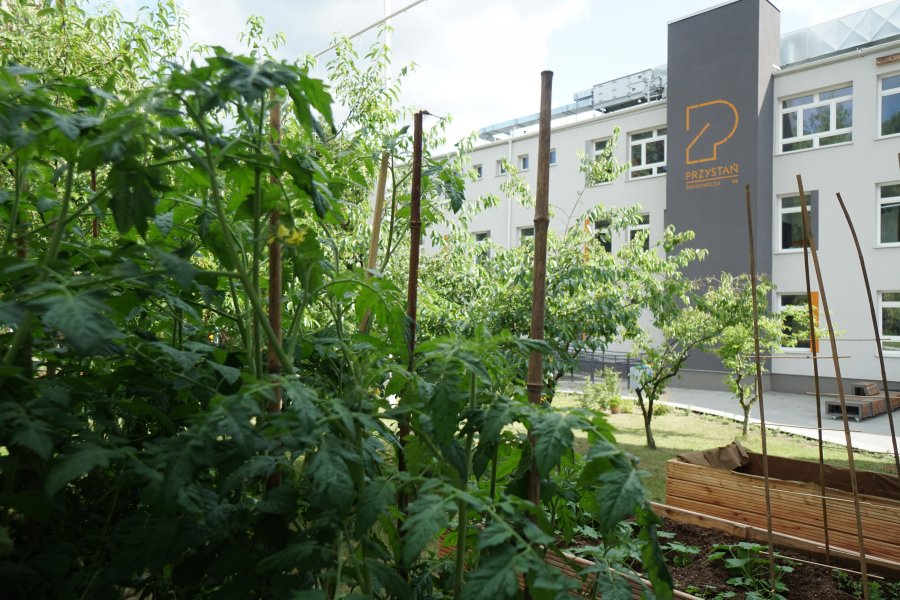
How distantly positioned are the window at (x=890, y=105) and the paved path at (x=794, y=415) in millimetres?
6775

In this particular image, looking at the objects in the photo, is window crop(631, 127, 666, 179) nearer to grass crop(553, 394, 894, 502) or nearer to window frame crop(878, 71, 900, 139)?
window frame crop(878, 71, 900, 139)

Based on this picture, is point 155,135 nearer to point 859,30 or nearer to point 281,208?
point 281,208

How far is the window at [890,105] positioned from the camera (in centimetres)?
1497

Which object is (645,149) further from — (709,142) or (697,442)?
(697,442)

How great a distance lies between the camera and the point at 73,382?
111 cm

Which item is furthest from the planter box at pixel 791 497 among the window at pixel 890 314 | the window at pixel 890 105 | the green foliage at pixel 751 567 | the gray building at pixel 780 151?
the window at pixel 890 105

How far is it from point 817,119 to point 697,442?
37.5 feet

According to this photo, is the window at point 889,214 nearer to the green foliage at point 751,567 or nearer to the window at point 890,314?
the window at point 890,314

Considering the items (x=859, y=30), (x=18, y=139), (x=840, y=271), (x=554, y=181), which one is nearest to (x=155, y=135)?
(x=18, y=139)

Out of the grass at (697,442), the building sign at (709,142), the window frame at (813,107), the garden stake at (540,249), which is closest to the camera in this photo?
the garden stake at (540,249)

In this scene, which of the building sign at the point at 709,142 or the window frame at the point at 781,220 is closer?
the window frame at the point at 781,220

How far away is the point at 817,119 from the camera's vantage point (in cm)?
1620

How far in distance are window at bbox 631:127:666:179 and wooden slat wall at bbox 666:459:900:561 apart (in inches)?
617

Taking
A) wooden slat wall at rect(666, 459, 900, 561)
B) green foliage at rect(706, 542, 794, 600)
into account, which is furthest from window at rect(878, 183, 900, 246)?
green foliage at rect(706, 542, 794, 600)
